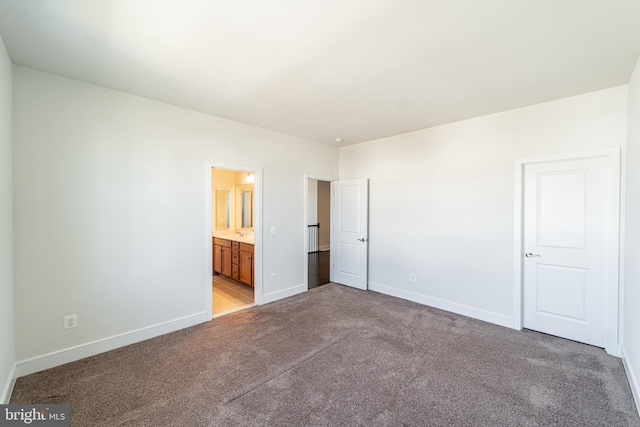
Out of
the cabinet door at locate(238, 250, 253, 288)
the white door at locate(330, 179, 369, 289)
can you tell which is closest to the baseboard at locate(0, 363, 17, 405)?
the cabinet door at locate(238, 250, 253, 288)

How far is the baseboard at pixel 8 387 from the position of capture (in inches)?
75.9

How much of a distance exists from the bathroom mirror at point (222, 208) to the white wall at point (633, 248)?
6.04 m

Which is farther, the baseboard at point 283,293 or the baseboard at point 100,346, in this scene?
the baseboard at point 283,293

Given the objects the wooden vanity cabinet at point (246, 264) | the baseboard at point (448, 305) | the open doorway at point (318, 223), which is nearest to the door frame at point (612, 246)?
the baseboard at point (448, 305)

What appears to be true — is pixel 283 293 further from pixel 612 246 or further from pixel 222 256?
pixel 612 246

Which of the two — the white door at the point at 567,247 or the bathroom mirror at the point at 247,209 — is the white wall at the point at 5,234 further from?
the white door at the point at 567,247

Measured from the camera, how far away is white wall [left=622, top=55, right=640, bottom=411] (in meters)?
2.08

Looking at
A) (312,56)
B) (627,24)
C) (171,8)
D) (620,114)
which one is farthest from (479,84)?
(171,8)

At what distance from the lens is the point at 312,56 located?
2.15m

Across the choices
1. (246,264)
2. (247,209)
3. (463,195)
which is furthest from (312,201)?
(463,195)

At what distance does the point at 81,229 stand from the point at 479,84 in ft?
13.3

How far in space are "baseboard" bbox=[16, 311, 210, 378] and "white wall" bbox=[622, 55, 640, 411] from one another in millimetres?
4144

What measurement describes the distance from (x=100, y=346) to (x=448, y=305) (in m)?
4.15

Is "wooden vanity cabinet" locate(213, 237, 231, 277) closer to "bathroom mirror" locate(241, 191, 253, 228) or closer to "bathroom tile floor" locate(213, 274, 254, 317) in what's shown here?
"bathroom tile floor" locate(213, 274, 254, 317)
